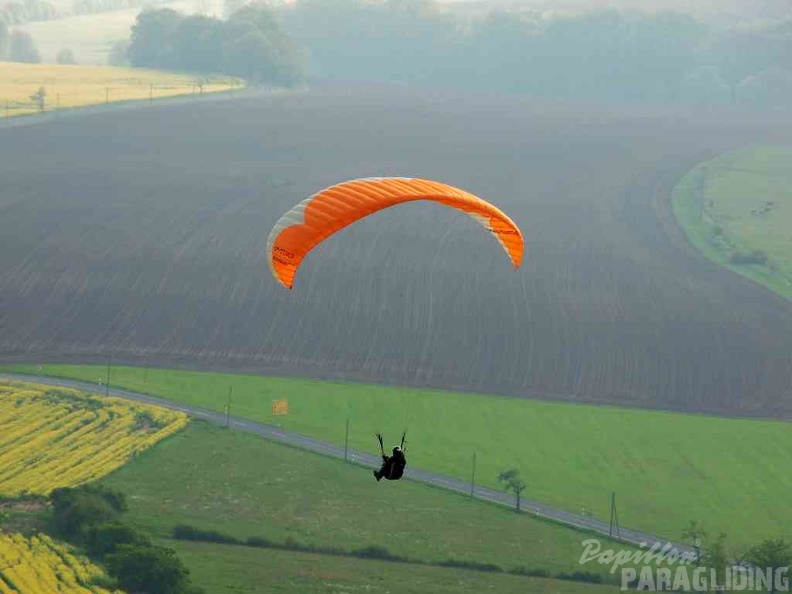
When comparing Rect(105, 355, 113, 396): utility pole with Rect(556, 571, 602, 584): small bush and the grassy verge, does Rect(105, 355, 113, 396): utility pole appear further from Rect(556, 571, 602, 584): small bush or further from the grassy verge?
Rect(556, 571, 602, 584): small bush

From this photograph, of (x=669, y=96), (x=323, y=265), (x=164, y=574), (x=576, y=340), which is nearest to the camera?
(x=164, y=574)

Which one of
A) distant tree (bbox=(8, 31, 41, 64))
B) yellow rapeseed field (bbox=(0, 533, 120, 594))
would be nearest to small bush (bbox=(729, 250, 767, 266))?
yellow rapeseed field (bbox=(0, 533, 120, 594))

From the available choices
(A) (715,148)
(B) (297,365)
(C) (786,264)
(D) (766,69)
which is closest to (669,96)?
(D) (766,69)

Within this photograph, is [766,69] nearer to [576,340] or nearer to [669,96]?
[669,96]

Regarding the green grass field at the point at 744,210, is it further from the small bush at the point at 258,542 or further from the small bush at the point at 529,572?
the small bush at the point at 258,542

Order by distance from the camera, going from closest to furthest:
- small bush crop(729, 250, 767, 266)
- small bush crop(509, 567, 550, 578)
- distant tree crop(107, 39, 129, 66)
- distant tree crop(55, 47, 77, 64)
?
small bush crop(509, 567, 550, 578) < small bush crop(729, 250, 767, 266) < distant tree crop(55, 47, 77, 64) < distant tree crop(107, 39, 129, 66)

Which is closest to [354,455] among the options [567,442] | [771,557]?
[567,442]

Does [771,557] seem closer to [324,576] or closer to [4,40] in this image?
[324,576]
